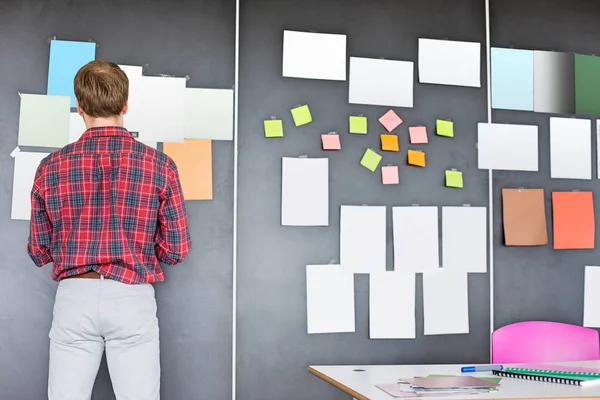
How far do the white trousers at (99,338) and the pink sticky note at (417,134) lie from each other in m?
1.65

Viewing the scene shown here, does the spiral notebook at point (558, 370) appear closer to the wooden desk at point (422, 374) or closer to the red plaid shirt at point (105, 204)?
the wooden desk at point (422, 374)

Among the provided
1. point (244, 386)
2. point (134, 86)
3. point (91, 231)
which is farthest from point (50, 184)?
point (244, 386)

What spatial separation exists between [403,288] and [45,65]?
6.17ft

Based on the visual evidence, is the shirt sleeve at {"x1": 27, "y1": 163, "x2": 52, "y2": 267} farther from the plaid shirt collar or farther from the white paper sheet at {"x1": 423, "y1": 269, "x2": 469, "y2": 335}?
the white paper sheet at {"x1": 423, "y1": 269, "x2": 469, "y2": 335}

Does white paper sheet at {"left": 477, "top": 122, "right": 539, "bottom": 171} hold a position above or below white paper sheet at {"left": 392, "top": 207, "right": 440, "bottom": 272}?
above

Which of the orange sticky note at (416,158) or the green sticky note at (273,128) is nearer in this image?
the green sticky note at (273,128)

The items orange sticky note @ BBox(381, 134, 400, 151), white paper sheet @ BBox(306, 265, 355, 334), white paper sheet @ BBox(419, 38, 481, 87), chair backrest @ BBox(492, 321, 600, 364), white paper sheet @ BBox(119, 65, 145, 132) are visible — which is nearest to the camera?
chair backrest @ BBox(492, 321, 600, 364)

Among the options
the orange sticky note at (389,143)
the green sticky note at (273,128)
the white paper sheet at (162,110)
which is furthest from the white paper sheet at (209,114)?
the orange sticky note at (389,143)

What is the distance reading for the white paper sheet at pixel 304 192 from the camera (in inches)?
123

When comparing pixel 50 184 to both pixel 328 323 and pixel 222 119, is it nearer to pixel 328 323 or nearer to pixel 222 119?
pixel 222 119

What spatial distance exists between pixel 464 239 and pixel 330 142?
0.80 m

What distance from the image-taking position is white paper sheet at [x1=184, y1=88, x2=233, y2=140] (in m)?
→ 3.07

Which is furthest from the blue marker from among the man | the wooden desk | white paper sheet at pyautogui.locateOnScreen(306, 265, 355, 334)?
white paper sheet at pyautogui.locateOnScreen(306, 265, 355, 334)

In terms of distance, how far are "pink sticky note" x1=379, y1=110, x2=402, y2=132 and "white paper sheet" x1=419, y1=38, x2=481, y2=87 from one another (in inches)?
8.9
